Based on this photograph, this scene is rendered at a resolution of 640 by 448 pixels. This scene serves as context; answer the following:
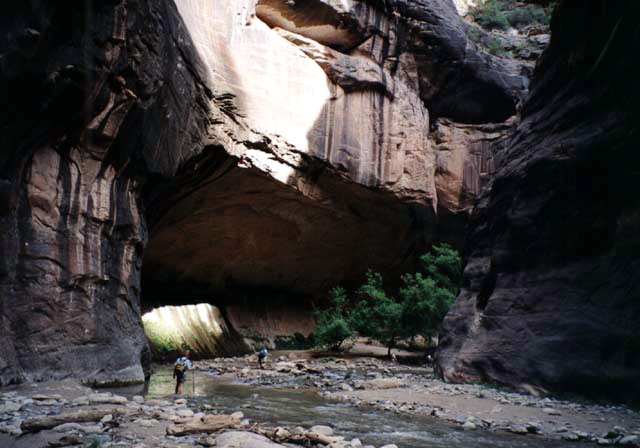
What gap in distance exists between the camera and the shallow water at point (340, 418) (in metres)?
7.26

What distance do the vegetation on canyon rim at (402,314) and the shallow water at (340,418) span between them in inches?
450

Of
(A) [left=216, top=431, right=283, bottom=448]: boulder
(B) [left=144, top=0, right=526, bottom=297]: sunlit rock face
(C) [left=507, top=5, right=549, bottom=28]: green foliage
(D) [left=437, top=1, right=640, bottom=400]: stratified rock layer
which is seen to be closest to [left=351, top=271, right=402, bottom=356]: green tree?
(B) [left=144, top=0, right=526, bottom=297]: sunlit rock face

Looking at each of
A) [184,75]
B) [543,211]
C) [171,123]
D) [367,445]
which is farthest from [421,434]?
[184,75]

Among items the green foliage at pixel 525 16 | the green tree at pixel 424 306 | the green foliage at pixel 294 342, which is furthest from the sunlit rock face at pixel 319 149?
the green foliage at pixel 525 16

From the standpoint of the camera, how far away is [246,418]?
8570 millimetres

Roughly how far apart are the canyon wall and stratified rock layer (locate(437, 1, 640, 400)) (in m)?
9.71

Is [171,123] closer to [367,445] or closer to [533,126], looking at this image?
[533,126]

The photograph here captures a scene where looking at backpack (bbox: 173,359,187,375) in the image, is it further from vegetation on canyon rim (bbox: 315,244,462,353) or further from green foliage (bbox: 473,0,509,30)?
green foliage (bbox: 473,0,509,30)

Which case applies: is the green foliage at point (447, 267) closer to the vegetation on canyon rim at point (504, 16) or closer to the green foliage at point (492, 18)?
the green foliage at point (492, 18)

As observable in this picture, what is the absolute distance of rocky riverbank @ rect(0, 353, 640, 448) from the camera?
6.43 m

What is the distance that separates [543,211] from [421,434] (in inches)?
297

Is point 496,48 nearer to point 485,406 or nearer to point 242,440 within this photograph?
point 485,406

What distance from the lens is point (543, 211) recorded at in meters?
12.9

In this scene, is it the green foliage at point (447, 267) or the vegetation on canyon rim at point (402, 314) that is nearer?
the vegetation on canyon rim at point (402, 314)
